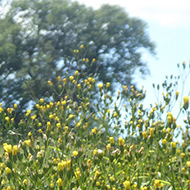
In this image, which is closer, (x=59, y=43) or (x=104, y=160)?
(x=104, y=160)

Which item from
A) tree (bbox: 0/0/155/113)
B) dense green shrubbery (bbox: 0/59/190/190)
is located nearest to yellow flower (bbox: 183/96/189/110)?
dense green shrubbery (bbox: 0/59/190/190)

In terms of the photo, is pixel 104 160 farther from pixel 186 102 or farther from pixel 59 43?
pixel 59 43

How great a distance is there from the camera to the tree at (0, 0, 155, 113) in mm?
13883

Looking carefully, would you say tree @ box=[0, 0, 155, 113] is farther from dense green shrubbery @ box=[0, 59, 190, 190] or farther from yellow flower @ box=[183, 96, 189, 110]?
yellow flower @ box=[183, 96, 189, 110]

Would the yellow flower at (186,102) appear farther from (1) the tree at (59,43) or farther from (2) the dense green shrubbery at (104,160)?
(1) the tree at (59,43)

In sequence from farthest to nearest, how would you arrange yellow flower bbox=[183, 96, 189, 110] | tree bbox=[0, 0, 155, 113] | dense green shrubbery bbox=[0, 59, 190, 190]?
tree bbox=[0, 0, 155, 113]
yellow flower bbox=[183, 96, 189, 110]
dense green shrubbery bbox=[0, 59, 190, 190]

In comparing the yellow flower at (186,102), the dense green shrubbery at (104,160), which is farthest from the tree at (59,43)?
the yellow flower at (186,102)

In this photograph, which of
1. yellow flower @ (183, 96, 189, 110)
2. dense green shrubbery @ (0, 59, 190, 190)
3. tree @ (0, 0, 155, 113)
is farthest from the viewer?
tree @ (0, 0, 155, 113)

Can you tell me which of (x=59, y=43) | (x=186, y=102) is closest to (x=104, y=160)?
(x=186, y=102)

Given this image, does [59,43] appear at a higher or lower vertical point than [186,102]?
lower

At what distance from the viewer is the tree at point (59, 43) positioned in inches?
547

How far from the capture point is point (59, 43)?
608 inches

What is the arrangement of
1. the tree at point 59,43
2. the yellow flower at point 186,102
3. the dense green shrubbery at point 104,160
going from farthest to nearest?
the tree at point 59,43 < the yellow flower at point 186,102 < the dense green shrubbery at point 104,160

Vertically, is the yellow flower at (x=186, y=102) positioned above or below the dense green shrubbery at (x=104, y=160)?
above
